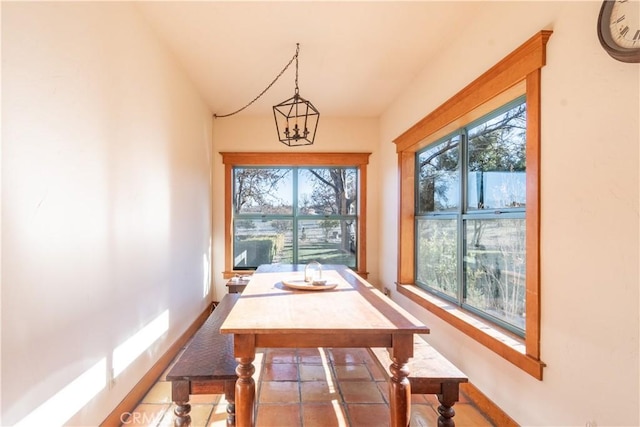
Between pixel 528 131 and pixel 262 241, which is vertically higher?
pixel 528 131

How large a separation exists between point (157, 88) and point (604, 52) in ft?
9.23

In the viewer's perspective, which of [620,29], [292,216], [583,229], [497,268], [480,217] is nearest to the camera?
[620,29]

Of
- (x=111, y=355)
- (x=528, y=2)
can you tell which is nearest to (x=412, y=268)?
(x=528, y=2)

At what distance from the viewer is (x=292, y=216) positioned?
4.75m

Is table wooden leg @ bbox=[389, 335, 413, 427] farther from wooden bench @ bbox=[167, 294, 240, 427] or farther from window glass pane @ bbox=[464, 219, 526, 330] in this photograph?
window glass pane @ bbox=[464, 219, 526, 330]

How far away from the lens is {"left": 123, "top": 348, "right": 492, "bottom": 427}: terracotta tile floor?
209cm

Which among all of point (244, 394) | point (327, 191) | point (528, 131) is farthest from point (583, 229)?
point (327, 191)

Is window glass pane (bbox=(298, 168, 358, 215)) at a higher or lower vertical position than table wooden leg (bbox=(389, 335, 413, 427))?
higher

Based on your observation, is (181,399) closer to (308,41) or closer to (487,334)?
(487,334)

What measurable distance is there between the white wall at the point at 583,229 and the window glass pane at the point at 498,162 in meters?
0.40

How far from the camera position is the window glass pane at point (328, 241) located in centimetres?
479

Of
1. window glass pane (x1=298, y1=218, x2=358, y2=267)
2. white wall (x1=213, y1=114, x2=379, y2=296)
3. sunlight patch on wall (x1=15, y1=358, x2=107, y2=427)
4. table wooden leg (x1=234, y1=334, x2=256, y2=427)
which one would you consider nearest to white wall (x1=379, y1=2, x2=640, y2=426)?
table wooden leg (x1=234, y1=334, x2=256, y2=427)

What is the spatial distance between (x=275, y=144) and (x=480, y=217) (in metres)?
2.99

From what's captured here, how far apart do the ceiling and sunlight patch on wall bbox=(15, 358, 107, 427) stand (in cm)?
233
